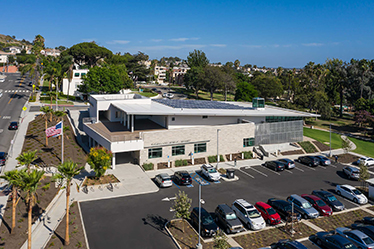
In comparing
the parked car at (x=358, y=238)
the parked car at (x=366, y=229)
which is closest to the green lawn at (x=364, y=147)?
the parked car at (x=366, y=229)

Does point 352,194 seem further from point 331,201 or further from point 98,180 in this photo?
point 98,180

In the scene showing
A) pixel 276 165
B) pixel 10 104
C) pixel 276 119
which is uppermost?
pixel 276 119

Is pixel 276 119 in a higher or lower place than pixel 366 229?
higher

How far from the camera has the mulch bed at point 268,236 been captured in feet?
74.6

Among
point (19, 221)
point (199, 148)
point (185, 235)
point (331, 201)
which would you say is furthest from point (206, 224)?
point (199, 148)

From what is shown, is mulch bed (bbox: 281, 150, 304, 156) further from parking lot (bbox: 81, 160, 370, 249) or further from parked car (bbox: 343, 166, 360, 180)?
parked car (bbox: 343, 166, 360, 180)

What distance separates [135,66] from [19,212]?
103m

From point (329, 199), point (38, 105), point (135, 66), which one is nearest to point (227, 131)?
point (329, 199)

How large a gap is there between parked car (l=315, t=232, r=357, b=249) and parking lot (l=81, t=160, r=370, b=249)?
28.4 ft

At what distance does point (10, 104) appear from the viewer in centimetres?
7225

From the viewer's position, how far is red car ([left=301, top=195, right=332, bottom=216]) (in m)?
27.8

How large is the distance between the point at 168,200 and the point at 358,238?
1690 cm

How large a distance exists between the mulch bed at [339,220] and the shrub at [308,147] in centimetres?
2266

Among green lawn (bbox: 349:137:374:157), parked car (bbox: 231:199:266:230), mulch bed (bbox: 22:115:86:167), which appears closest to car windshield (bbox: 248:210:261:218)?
parked car (bbox: 231:199:266:230)
